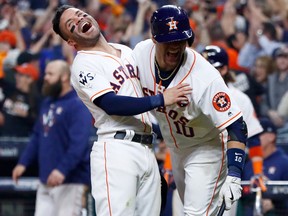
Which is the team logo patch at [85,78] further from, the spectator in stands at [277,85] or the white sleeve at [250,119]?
the spectator in stands at [277,85]

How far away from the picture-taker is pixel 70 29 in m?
5.50

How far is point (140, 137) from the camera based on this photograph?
5.43m

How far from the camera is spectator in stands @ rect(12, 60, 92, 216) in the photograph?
7906 mm

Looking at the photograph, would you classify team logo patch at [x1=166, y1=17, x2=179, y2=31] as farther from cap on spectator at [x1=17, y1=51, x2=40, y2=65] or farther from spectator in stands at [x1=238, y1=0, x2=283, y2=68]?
cap on spectator at [x1=17, y1=51, x2=40, y2=65]

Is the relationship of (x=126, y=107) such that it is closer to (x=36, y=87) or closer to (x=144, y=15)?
(x=36, y=87)

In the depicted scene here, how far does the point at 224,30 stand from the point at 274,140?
2.90m

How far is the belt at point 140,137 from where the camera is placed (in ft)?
17.6

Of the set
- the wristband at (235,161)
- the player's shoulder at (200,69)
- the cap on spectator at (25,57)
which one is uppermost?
the player's shoulder at (200,69)

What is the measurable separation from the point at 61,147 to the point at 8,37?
10.4 feet

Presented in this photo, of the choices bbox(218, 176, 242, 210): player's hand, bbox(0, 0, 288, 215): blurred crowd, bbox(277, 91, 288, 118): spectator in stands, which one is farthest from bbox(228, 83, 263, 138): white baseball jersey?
bbox(277, 91, 288, 118): spectator in stands

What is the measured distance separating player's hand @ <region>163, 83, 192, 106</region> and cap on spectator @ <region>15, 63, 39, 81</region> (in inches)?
197

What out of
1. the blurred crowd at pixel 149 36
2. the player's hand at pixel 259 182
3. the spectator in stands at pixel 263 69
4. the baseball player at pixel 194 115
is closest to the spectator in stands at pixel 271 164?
the player's hand at pixel 259 182

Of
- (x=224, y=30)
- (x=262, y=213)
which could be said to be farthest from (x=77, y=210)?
(x=224, y=30)

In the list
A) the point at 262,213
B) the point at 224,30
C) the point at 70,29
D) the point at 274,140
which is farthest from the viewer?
the point at 224,30
